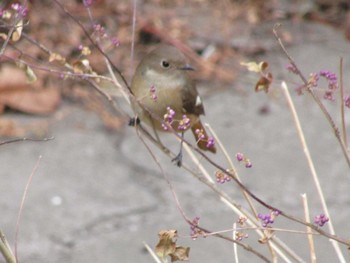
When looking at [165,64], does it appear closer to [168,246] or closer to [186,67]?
[186,67]

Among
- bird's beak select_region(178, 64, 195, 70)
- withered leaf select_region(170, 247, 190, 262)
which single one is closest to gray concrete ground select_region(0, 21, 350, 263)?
bird's beak select_region(178, 64, 195, 70)

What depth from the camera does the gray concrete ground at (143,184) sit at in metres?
3.93

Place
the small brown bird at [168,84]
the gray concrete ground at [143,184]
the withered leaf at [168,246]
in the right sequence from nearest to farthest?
the withered leaf at [168,246]
the small brown bird at [168,84]
the gray concrete ground at [143,184]

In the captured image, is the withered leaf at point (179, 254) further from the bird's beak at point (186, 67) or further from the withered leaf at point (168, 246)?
the bird's beak at point (186, 67)

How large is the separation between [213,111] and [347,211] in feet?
3.63

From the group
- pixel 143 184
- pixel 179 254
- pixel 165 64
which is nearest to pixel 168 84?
pixel 165 64

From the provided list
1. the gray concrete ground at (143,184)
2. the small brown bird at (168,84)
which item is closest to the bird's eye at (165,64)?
the small brown bird at (168,84)

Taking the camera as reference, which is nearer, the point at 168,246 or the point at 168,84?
the point at 168,246

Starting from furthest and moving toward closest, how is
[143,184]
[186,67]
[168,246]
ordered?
[143,184]
[186,67]
[168,246]

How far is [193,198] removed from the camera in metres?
4.25

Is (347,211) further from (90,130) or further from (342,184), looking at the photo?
(90,130)

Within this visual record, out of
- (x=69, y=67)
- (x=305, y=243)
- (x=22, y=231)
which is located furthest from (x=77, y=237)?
(x=69, y=67)

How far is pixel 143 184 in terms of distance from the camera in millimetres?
4348

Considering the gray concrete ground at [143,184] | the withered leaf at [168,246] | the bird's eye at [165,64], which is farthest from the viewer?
the gray concrete ground at [143,184]
